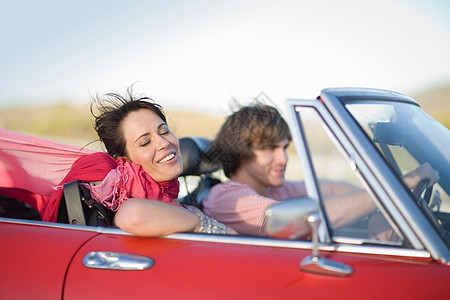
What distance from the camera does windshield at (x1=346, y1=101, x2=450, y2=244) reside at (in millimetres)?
2109

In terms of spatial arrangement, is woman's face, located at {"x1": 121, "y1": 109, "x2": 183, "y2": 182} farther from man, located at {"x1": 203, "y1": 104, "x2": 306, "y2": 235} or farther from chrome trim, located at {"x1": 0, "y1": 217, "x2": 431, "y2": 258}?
chrome trim, located at {"x1": 0, "y1": 217, "x2": 431, "y2": 258}

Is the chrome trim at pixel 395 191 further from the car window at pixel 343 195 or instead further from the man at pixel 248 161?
the man at pixel 248 161

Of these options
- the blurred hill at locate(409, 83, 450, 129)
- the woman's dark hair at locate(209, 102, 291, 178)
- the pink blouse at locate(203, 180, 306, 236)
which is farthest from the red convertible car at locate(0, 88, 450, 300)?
the blurred hill at locate(409, 83, 450, 129)

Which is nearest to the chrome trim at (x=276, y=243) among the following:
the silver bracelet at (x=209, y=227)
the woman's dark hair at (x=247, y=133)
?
the silver bracelet at (x=209, y=227)

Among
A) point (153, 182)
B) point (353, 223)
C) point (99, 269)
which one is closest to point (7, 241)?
point (99, 269)

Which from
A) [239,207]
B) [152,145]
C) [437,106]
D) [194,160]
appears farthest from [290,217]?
[437,106]

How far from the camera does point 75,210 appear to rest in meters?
2.32

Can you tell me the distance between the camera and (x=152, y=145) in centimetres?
272

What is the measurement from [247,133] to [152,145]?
51cm

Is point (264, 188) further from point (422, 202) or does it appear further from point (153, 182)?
point (422, 202)

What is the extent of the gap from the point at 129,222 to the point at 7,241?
0.59 meters

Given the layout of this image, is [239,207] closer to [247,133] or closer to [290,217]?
[247,133]

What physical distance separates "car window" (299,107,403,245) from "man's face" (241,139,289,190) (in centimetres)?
61

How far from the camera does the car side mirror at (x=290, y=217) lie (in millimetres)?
1660
